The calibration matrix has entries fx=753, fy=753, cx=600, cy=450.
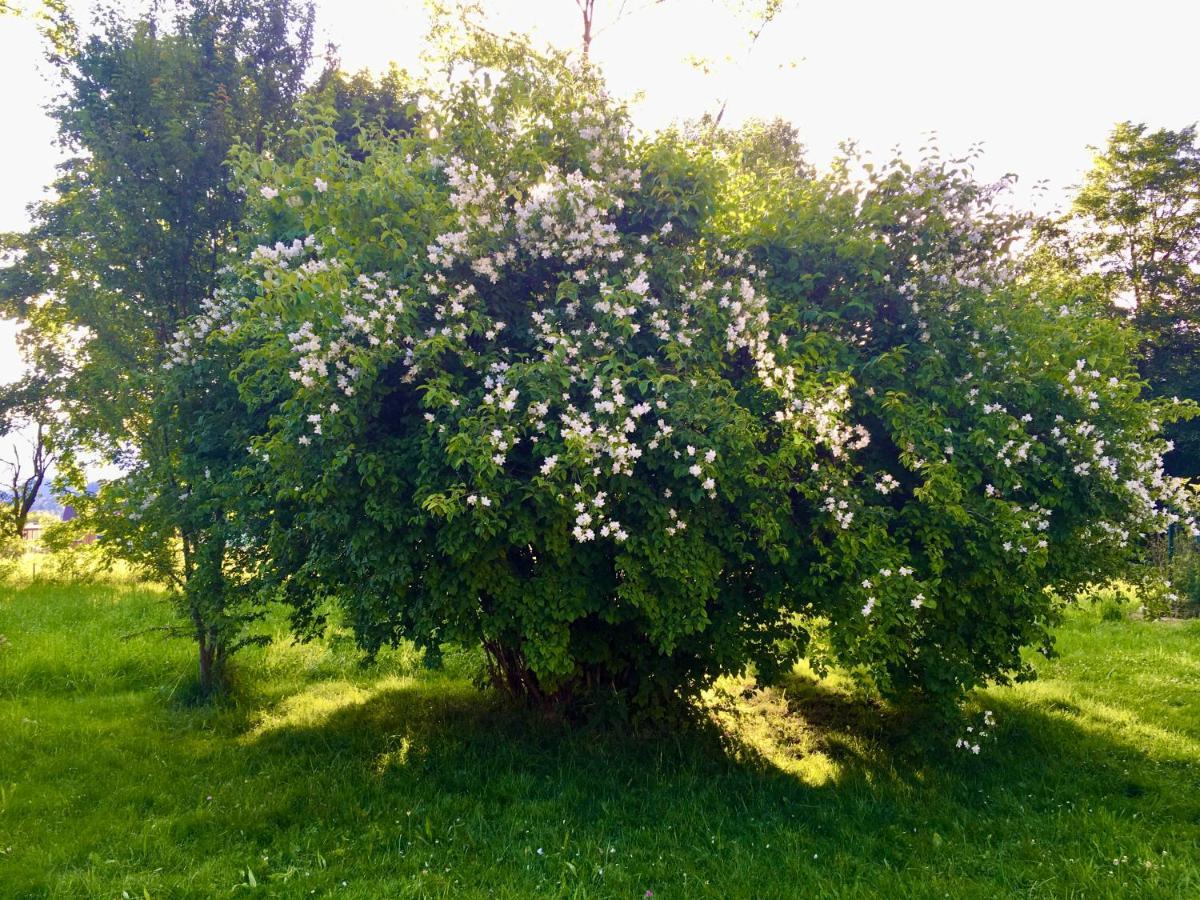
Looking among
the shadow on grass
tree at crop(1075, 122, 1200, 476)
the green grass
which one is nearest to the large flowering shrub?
the shadow on grass

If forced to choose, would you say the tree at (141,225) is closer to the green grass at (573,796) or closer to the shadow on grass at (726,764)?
the green grass at (573,796)

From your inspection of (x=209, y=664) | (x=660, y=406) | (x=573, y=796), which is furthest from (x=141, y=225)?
(x=573, y=796)

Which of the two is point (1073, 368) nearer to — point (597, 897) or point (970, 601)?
point (970, 601)

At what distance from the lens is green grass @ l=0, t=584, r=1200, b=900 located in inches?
178

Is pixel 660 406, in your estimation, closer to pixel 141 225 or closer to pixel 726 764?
pixel 726 764

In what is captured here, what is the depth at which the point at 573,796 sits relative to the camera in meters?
5.61

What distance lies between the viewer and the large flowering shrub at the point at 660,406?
461 cm

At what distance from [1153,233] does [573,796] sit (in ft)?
84.2

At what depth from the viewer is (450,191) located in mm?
5383

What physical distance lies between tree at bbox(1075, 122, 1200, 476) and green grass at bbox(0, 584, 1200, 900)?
1728cm

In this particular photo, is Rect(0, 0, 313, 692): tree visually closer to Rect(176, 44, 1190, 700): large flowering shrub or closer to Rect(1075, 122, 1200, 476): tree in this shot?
Rect(176, 44, 1190, 700): large flowering shrub

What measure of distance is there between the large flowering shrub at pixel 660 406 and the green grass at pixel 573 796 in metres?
0.92

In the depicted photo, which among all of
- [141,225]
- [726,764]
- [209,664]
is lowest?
[726,764]

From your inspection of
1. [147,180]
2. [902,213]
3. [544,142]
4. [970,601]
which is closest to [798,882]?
[970,601]
